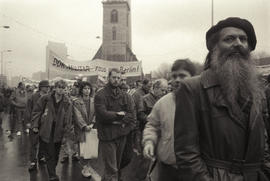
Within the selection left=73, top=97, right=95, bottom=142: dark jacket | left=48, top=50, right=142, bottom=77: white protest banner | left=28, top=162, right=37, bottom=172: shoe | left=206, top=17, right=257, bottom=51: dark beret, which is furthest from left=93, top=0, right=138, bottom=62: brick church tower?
left=206, top=17, right=257, bottom=51: dark beret

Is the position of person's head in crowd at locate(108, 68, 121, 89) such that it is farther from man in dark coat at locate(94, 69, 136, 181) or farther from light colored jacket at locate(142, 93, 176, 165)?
light colored jacket at locate(142, 93, 176, 165)

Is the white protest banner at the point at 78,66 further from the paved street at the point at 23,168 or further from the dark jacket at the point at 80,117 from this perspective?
the dark jacket at the point at 80,117

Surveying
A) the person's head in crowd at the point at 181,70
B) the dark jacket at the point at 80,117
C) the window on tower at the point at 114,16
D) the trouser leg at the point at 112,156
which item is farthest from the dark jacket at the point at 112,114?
the window on tower at the point at 114,16

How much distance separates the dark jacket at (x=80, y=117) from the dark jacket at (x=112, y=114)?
5.05ft

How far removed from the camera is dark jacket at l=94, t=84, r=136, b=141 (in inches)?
202

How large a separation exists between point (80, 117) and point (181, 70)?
11.7 ft

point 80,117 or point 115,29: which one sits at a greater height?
point 115,29

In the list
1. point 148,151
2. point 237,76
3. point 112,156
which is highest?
point 237,76

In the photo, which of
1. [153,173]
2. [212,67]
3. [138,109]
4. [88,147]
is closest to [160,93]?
[138,109]

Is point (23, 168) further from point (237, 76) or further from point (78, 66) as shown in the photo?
point (78, 66)

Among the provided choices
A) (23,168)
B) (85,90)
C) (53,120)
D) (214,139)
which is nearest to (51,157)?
(53,120)

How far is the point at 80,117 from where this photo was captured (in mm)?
6812

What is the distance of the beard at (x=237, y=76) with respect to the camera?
2119mm

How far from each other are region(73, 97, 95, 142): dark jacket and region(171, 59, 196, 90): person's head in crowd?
344 cm
